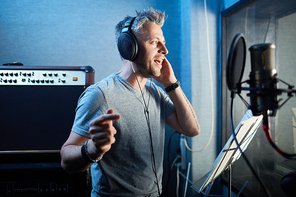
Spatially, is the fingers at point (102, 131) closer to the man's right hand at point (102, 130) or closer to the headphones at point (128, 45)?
the man's right hand at point (102, 130)

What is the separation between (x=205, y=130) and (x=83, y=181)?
3.33 ft

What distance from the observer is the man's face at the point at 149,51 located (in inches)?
40.6

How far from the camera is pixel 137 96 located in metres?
1.06

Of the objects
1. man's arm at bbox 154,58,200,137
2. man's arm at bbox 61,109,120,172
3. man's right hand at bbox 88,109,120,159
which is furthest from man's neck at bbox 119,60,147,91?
man's right hand at bbox 88,109,120,159

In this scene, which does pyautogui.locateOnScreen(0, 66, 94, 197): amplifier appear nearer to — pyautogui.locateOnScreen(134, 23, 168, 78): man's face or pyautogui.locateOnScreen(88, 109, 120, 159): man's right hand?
pyautogui.locateOnScreen(134, 23, 168, 78): man's face

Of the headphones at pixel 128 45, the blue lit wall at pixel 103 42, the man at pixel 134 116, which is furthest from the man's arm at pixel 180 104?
the blue lit wall at pixel 103 42

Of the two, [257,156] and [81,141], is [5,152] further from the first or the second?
[257,156]

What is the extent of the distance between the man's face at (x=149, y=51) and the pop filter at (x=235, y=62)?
21.6 inches

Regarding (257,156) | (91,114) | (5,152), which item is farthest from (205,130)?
(5,152)

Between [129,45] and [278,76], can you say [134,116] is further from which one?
[278,76]

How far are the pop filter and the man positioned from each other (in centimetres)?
52

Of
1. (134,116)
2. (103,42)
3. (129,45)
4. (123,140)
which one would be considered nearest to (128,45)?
(129,45)

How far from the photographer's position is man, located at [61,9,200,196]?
909 mm

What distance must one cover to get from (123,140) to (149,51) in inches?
19.0
